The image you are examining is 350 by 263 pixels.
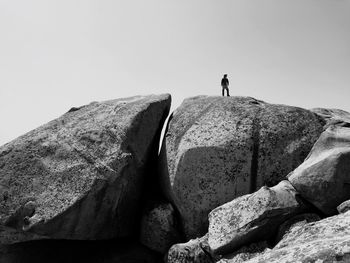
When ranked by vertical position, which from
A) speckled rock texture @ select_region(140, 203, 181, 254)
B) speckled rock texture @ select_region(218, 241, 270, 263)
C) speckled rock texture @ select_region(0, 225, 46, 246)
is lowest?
speckled rock texture @ select_region(140, 203, 181, 254)

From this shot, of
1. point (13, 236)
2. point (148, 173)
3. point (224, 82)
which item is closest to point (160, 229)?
point (148, 173)

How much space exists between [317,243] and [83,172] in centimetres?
939

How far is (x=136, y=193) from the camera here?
1575cm

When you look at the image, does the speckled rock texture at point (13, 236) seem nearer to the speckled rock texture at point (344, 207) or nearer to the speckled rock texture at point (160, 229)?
the speckled rock texture at point (160, 229)

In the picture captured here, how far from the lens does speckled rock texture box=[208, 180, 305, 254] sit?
33.6 ft

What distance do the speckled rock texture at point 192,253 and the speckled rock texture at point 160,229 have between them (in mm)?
1499

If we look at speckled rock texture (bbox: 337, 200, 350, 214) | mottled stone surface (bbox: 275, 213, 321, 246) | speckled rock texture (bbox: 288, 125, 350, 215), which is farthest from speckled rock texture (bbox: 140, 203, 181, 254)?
speckled rock texture (bbox: 337, 200, 350, 214)

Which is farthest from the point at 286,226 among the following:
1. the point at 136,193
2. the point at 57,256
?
the point at 57,256

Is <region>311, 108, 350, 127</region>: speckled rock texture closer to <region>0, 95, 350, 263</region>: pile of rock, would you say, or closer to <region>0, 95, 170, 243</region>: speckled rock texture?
<region>0, 95, 350, 263</region>: pile of rock

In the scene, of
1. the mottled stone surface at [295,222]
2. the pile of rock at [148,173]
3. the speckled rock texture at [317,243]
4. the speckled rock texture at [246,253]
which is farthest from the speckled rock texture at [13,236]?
the speckled rock texture at [317,243]

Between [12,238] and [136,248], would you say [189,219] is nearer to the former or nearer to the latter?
[136,248]

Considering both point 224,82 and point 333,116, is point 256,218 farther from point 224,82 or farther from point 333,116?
point 224,82

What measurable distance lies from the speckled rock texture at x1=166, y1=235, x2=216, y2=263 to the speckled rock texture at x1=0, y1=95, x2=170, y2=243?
344cm

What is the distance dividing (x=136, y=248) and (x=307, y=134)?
8.56 meters
